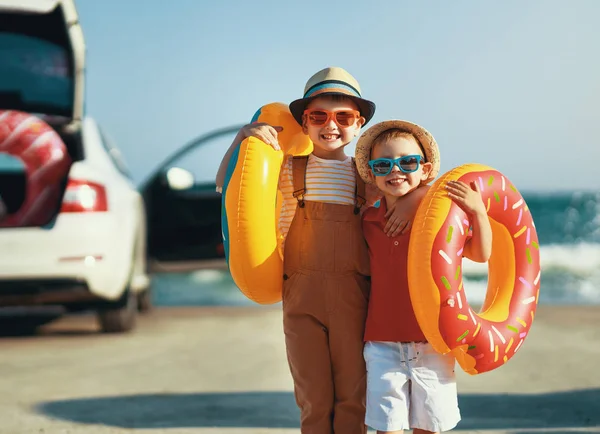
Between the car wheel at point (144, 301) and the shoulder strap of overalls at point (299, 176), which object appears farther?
the car wheel at point (144, 301)

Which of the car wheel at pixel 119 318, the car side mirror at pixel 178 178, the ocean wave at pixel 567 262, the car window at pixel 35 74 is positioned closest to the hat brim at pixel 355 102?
the car window at pixel 35 74

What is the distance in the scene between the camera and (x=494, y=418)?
4262 millimetres

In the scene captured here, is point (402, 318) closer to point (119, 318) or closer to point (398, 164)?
point (398, 164)

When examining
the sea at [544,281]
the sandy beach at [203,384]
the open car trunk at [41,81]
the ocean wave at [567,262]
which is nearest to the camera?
the sandy beach at [203,384]

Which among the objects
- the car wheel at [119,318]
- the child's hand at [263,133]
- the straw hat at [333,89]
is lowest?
the car wheel at [119,318]

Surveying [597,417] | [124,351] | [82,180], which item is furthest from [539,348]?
[82,180]

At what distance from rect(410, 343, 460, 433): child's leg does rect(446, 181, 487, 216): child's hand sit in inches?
20.0

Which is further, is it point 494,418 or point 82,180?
point 82,180

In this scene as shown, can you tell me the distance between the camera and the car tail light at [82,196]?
574 cm

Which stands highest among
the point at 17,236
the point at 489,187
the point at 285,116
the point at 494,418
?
the point at 285,116

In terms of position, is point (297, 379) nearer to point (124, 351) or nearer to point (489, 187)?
point (489, 187)

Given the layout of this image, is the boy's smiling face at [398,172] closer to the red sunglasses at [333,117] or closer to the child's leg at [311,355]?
the red sunglasses at [333,117]

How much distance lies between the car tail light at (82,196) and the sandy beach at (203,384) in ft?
3.72

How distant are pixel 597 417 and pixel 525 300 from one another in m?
1.64
